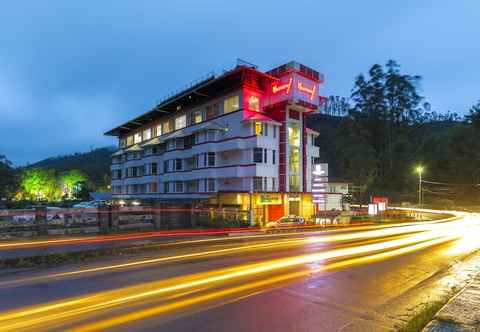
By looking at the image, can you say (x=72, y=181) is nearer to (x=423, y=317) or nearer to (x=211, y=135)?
(x=211, y=135)

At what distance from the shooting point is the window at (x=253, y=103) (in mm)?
36831

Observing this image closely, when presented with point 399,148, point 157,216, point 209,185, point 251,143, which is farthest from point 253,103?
point 399,148

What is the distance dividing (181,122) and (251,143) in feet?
57.0

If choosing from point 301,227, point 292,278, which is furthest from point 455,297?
A: point 301,227

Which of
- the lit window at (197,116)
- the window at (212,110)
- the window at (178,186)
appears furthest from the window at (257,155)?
the window at (178,186)

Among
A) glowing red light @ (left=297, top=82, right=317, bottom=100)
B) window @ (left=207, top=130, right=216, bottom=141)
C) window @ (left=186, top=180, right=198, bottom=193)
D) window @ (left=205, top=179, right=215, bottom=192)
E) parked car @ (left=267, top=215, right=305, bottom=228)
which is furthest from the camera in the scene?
window @ (left=186, top=180, right=198, bottom=193)

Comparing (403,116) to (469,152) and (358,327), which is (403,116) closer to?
(469,152)

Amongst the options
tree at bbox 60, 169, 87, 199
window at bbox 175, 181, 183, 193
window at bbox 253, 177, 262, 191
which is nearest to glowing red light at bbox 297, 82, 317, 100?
window at bbox 253, 177, 262, 191

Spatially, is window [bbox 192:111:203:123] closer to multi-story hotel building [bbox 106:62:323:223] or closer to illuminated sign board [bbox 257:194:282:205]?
multi-story hotel building [bbox 106:62:323:223]

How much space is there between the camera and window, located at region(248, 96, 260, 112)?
1450 inches

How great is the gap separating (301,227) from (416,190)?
2542 inches

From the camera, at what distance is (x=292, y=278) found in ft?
32.8

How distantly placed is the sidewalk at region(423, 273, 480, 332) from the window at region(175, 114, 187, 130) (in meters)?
43.1

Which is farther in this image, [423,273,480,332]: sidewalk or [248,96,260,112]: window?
[248,96,260,112]: window
